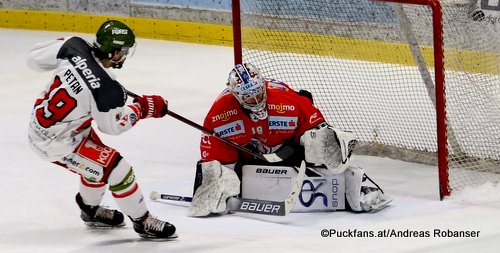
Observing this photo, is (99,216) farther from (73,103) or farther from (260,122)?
(260,122)

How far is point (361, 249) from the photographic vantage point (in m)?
4.77

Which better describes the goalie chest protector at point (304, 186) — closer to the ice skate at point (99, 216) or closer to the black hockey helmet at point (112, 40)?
the ice skate at point (99, 216)

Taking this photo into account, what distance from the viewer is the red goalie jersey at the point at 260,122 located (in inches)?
217

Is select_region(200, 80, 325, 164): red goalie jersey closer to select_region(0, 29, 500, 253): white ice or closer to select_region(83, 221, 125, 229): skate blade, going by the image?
select_region(0, 29, 500, 253): white ice

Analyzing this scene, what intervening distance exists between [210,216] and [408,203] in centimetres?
95

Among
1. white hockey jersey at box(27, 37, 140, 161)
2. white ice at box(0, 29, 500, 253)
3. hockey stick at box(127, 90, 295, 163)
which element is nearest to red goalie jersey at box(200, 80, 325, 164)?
hockey stick at box(127, 90, 295, 163)

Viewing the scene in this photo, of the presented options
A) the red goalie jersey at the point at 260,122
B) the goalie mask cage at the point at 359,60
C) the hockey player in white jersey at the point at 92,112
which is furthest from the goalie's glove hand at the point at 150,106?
the goalie mask cage at the point at 359,60

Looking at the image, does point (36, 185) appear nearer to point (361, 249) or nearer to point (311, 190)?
point (311, 190)

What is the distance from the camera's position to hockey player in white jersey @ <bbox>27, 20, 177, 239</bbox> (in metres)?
4.74

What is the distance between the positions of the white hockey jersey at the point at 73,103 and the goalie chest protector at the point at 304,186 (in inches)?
32.9

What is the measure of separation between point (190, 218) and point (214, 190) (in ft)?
0.55

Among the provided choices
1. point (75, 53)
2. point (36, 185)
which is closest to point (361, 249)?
point (75, 53)

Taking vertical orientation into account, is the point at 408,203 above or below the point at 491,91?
below

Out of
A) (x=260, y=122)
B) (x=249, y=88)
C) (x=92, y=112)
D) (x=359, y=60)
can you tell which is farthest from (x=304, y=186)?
(x=359, y=60)
